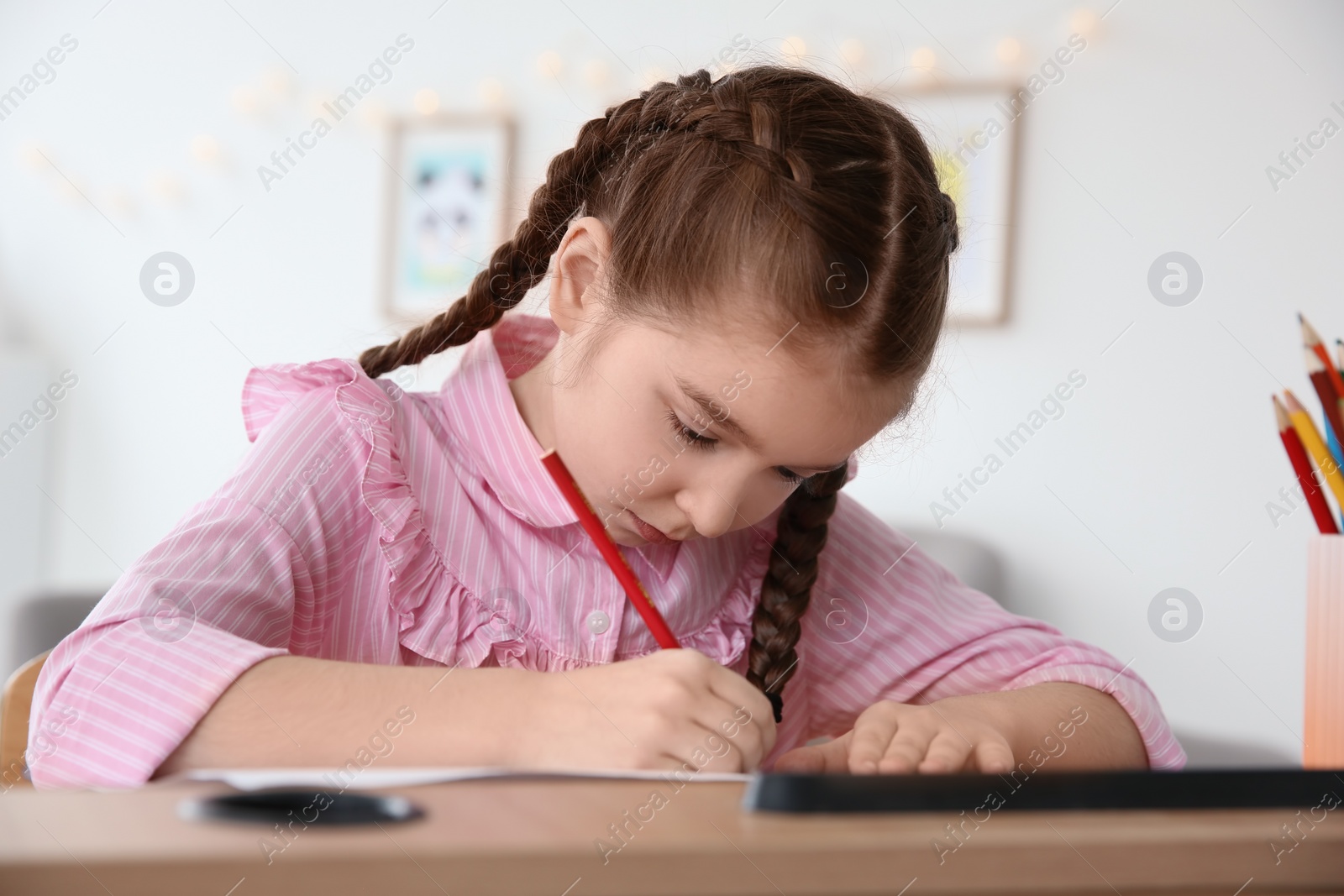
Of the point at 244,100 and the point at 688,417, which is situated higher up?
the point at 244,100

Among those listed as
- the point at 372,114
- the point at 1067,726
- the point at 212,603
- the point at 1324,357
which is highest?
the point at 372,114

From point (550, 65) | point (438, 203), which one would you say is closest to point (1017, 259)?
point (550, 65)

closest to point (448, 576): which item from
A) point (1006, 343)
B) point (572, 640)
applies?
point (572, 640)

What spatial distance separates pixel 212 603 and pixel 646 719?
0.78 feet

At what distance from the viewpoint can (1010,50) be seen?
5.76ft

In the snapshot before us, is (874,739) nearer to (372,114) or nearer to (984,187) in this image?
(984,187)

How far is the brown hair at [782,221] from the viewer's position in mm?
639

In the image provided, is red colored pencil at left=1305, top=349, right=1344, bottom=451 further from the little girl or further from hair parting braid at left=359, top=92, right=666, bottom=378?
hair parting braid at left=359, top=92, right=666, bottom=378

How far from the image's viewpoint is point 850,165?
2.15 ft

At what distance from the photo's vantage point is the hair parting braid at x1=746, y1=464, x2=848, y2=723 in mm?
741

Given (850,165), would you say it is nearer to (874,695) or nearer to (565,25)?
(874,695)

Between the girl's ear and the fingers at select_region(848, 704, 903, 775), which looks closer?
the fingers at select_region(848, 704, 903, 775)

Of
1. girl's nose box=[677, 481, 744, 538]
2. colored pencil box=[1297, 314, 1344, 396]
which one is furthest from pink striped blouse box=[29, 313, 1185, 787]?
colored pencil box=[1297, 314, 1344, 396]

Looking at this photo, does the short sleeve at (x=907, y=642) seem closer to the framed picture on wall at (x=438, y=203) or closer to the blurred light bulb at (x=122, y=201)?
the framed picture on wall at (x=438, y=203)
